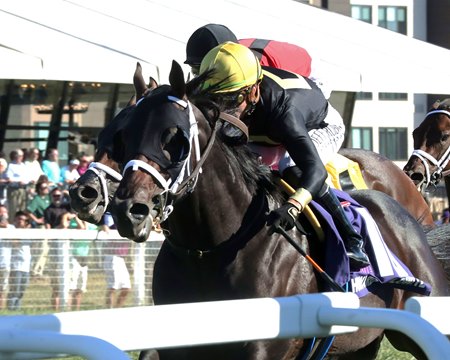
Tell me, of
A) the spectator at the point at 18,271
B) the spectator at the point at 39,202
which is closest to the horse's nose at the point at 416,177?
the spectator at the point at 18,271

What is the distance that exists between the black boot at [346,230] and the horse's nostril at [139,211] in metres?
1.25

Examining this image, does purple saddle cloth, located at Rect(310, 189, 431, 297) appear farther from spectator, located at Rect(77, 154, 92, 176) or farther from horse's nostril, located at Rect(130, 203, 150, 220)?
spectator, located at Rect(77, 154, 92, 176)

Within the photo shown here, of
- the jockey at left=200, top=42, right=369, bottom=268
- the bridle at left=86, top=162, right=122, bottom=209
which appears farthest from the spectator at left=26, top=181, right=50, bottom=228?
the bridle at left=86, top=162, right=122, bottom=209

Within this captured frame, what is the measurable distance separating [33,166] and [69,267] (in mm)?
2802

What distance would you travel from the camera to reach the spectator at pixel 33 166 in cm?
1426

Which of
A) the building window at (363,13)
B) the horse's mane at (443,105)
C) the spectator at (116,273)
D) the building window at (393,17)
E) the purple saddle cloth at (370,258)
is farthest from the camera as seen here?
the building window at (363,13)

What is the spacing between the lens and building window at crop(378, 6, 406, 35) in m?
40.3

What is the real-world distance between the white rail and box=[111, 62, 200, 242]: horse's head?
5.70 feet

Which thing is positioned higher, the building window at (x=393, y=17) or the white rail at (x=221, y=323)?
the white rail at (x=221, y=323)

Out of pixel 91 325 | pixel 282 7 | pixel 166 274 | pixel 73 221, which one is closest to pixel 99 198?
pixel 166 274

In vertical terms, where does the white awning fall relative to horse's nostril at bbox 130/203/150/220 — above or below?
below

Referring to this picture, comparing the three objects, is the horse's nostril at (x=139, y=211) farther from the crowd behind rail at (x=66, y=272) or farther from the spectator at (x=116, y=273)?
the spectator at (x=116, y=273)

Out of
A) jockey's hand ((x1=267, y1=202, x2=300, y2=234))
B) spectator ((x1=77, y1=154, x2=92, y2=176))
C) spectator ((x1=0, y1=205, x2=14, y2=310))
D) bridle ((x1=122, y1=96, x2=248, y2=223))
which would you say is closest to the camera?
bridle ((x1=122, y1=96, x2=248, y2=223))

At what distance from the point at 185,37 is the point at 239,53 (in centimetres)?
1145
